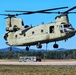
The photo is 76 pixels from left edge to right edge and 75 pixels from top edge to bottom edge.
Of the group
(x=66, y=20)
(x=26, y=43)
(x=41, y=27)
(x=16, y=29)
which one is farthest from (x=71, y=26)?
(x=16, y=29)

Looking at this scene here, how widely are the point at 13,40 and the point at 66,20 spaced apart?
976cm

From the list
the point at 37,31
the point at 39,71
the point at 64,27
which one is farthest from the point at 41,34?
the point at 39,71

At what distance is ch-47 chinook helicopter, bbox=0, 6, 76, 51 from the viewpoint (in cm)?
4256

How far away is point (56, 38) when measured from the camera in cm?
4334

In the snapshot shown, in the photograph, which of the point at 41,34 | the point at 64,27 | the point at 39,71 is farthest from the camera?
the point at 41,34

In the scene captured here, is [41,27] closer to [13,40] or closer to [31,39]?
[31,39]

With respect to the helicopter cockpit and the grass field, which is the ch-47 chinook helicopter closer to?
the helicopter cockpit

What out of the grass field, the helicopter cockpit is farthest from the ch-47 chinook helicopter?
the grass field

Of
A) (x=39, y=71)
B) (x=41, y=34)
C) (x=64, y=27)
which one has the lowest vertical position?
(x=39, y=71)

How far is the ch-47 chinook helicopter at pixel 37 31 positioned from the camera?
42.6 metres

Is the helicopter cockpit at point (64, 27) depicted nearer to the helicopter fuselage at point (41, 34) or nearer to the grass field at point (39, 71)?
the helicopter fuselage at point (41, 34)

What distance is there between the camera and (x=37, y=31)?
4572cm

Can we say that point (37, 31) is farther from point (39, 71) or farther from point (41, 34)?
point (39, 71)

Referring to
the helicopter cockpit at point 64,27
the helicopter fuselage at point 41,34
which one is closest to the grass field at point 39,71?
the helicopter fuselage at point 41,34
